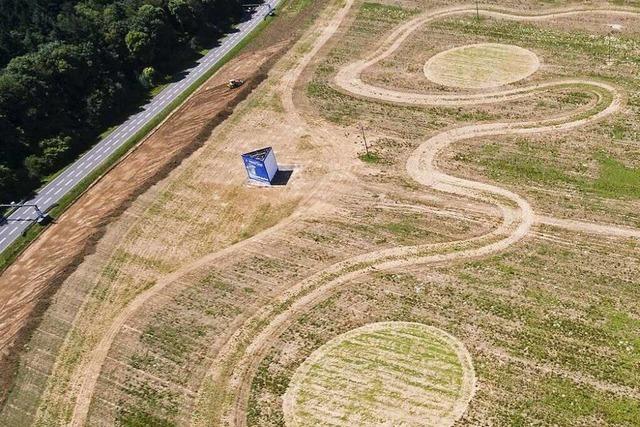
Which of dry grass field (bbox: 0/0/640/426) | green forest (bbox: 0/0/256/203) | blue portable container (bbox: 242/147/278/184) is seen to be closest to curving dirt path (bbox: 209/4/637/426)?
dry grass field (bbox: 0/0/640/426)

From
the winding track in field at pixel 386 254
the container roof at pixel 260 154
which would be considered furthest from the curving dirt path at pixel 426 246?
the container roof at pixel 260 154

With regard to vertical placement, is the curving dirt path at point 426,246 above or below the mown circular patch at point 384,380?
above

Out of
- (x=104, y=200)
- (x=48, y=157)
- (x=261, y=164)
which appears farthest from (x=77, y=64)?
(x=261, y=164)

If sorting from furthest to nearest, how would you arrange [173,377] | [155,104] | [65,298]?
[155,104] < [65,298] < [173,377]

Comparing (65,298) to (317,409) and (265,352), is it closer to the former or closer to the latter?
(265,352)

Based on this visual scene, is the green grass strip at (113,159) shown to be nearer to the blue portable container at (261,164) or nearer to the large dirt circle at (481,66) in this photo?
the blue portable container at (261,164)

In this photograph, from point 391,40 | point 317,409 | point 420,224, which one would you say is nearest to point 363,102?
point 391,40

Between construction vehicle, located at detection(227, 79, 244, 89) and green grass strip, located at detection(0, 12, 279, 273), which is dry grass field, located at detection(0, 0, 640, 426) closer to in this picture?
construction vehicle, located at detection(227, 79, 244, 89)
